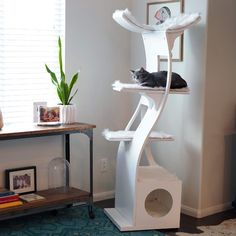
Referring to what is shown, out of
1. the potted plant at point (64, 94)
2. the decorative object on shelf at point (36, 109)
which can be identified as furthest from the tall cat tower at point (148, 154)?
the decorative object on shelf at point (36, 109)

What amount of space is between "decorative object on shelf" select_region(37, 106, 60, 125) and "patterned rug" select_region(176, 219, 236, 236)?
122cm

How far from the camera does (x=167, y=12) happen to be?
12.7 ft

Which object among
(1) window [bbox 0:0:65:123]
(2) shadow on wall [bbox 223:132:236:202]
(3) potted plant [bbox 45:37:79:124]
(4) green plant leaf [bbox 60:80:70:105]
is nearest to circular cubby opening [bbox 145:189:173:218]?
(2) shadow on wall [bbox 223:132:236:202]

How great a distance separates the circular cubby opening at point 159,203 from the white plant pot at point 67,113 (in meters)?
0.86

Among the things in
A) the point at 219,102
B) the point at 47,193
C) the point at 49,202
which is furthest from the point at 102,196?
the point at 219,102

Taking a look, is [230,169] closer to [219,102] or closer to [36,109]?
[219,102]

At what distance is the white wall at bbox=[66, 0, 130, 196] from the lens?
A: 12.8 feet

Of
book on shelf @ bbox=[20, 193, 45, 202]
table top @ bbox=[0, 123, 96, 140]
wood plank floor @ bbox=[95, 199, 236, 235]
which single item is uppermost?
table top @ bbox=[0, 123, 96, 140]

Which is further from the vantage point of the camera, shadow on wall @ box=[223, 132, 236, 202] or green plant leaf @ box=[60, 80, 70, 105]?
shadow on wall @ box=[223, 132, 236, 202]

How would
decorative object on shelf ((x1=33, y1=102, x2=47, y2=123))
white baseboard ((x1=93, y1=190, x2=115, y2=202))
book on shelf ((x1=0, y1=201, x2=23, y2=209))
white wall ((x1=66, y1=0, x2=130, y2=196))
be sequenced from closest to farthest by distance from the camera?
book on shelf ((x1=0, y1=201, x2=23, y2=209))
decorative object on shelf ((x1=33, y1=102, x2=47, y2=123))
white wall ((x1=66, y1=0, x2=130, y2=196))
white baseboard ((x1=93, y1=190, x2=115, y2=202))

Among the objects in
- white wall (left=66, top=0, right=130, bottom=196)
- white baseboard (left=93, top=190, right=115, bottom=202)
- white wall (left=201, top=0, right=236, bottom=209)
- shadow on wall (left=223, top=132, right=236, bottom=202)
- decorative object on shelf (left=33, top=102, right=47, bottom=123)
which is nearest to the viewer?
decorative object on shelf (left=33, top=102, right=47, bottom=123)

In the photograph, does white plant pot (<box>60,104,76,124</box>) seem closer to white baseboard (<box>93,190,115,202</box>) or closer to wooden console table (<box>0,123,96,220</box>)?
wooden console table (<box>0,123,96,220</box>)

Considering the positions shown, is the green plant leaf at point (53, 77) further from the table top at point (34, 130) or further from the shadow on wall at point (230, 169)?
the shadow on wall at point (230, 169)

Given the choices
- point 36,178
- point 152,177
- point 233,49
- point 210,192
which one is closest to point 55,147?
point 36,178
